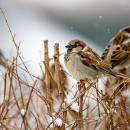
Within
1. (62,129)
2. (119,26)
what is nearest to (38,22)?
(119,26)

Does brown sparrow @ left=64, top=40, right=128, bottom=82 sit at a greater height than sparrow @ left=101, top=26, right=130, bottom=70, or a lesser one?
lesser

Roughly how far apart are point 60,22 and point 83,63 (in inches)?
133

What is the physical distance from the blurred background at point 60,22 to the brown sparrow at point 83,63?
6.26 ft

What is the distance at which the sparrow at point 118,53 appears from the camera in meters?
2.88

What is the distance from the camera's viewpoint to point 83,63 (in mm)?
2119

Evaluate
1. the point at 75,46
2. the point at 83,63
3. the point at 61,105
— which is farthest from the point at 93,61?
the point at 61,105

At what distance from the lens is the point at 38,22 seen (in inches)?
215

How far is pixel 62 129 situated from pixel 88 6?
14.4 feet

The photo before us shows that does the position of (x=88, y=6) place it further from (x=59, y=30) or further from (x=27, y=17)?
(x=27, y=17)

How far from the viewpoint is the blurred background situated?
4.46 m

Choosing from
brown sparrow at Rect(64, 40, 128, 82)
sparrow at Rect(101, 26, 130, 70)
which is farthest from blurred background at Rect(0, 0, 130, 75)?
brown sparrow at Rect(64, 40, 128, 82)

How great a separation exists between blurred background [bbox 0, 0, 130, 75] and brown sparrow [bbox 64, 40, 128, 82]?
1.91 metres

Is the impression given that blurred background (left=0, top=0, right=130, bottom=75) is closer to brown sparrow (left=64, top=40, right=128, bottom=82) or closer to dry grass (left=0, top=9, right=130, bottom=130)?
brown sparrow (left=64, top=40, right=128, bottom=82)

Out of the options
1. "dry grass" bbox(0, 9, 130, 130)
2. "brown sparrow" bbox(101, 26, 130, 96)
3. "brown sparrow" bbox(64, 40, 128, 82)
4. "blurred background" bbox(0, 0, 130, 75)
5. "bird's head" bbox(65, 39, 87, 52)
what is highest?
"blurred background" bbox(0, 0, 130, 75)
